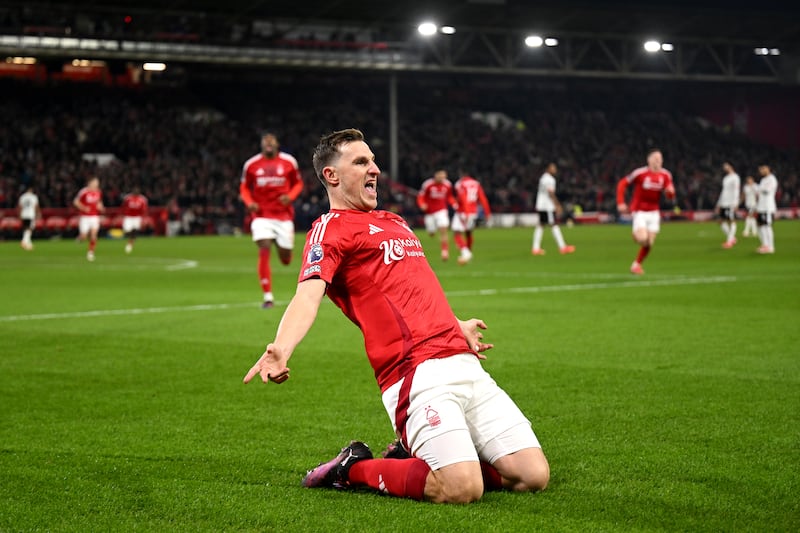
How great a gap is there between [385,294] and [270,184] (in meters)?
10.9

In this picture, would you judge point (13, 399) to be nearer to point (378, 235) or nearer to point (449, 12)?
point (378, 235)

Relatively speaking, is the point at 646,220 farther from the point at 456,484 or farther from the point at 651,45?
the point at 651,45

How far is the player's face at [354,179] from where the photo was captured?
524 cm

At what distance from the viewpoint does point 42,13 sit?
149 ft

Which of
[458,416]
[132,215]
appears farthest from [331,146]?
[132,215]

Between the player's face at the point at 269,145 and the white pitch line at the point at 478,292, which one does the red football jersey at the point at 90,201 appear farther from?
the white pitch line at the point at 478,292

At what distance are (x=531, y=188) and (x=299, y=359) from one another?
47.1m

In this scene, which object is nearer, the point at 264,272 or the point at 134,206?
the point at 264,272

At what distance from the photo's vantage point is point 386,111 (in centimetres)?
5872

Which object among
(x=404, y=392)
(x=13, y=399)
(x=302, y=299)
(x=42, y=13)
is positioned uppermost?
(x=42, y=13)

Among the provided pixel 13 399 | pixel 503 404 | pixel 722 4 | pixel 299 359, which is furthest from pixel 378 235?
pixel 722 4

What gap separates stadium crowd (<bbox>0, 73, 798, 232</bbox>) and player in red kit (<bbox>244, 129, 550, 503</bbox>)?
4112 cm

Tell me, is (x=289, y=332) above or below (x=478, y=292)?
above

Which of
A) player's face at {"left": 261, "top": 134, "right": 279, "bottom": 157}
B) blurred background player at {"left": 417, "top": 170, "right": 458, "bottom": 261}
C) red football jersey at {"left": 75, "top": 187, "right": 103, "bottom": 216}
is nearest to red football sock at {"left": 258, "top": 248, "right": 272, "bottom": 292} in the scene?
player's face at {"left": 261, "top": 134, "right": 279, "bottom": 157}
